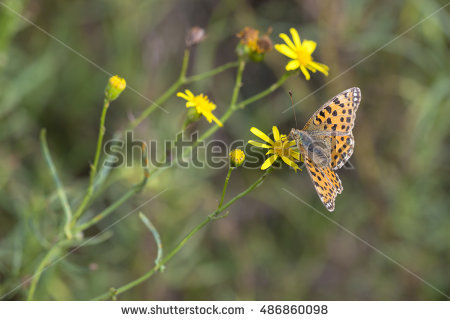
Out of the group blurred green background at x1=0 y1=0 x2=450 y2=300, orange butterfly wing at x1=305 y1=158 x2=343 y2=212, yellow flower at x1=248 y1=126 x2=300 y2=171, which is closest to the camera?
orange butterfly wing at x1=305 y1=158 x2=343 y2=212

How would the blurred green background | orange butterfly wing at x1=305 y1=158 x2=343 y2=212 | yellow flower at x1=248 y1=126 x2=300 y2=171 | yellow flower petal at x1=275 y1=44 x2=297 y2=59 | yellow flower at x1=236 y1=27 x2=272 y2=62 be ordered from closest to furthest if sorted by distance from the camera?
orange butterfly wing at x1=305 y1=158 x2=343 y2=212 < yellow flower at x1=248 y1=126 x2=300 y2=171 < yellow flower petal at x1=275 y1=44 x2=297 y2=59 < yellow flower at x1=236 y1=27 x2=272 y2=62 < the blurred green background

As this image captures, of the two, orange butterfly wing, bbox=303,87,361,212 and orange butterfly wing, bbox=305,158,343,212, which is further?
orange butterfly wing, bbox=303,87,361,212

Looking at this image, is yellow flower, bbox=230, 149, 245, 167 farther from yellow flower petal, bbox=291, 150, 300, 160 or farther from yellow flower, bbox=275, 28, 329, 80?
yellow flower, bbox=275, 28, 329, 80

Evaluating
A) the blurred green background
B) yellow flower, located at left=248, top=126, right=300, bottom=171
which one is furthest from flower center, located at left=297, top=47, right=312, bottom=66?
the blurred green background

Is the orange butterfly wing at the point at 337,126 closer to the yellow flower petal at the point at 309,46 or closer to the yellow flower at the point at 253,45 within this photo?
the yellow flower petal at the point at 309,46

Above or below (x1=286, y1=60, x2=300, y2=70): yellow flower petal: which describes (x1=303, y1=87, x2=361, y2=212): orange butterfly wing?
below

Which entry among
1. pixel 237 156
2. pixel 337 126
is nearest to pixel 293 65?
pixel 337 126
